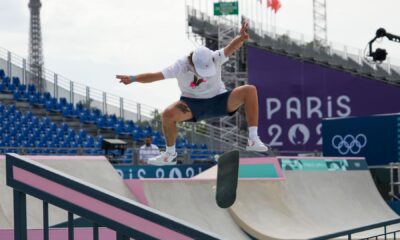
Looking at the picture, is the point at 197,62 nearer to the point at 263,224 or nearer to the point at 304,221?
the point at 263,224

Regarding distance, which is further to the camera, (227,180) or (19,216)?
(227,180)

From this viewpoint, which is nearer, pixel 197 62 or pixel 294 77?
pixel 197 62

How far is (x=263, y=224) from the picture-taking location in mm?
17125

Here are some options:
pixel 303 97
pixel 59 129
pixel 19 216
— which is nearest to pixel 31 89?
pixel 59 129

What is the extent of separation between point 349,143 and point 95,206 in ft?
74.5

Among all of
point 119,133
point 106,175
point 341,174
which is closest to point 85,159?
point 106,175

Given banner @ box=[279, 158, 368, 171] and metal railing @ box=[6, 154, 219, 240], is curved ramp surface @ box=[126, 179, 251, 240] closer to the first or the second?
banner @ box=[279, 158, 368, 171]

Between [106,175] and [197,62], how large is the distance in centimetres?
817

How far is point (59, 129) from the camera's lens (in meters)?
23.1

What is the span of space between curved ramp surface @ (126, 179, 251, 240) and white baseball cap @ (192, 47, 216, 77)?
7635 mm

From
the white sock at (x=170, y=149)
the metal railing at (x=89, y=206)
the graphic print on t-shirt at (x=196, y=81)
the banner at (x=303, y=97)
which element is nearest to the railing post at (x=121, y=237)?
the metal railing at (x=89, y=206)

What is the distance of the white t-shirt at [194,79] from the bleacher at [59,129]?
12.6m

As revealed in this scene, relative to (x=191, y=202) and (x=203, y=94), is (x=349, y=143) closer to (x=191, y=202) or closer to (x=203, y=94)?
(x=191, y=202)

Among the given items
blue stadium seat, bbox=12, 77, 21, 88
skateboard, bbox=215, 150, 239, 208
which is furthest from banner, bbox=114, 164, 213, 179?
skateboard, bbox=215, 150, 239, 208
